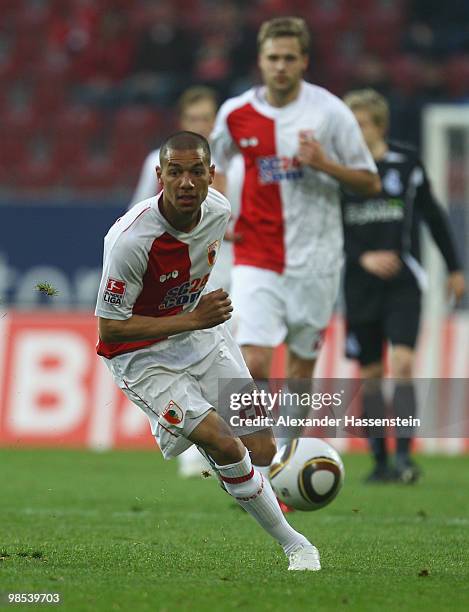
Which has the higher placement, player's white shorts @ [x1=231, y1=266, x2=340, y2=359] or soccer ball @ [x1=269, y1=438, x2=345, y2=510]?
player's white shorts @ [x1=231, y1=266, x2=340, y2=359]

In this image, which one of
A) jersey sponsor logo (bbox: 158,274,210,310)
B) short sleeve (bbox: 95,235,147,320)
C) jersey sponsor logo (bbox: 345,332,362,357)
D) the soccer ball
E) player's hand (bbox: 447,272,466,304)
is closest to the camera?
short sleeve (bbox: 95,235,147,320)

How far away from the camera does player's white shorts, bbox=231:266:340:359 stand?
22.7 feet

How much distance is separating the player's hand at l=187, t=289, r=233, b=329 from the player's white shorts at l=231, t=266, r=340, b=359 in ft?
6.95

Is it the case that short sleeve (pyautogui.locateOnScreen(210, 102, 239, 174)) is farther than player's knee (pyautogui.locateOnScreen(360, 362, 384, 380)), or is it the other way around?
player's knee (pyautogui.locateOnScreen(360, 362, 384, 380))

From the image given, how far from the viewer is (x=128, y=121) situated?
16.0m

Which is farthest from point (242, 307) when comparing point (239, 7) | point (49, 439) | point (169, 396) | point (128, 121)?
point (239, 7)

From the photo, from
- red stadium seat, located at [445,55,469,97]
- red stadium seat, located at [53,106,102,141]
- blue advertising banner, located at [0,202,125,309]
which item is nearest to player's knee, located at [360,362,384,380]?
blue advertising banner, located at [0,202,125,309]

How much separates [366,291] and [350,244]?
0.36 m

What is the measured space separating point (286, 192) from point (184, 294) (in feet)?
7.20

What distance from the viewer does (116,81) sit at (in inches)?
661

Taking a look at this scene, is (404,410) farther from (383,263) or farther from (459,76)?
(459,76)

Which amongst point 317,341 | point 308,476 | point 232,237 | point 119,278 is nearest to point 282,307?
point 317,341

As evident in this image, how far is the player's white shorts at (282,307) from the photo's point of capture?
6914mm

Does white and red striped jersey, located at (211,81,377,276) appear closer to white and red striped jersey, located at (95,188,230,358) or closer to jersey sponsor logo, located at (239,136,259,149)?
jersey sponsor logo, located at (239,136,259,149)
